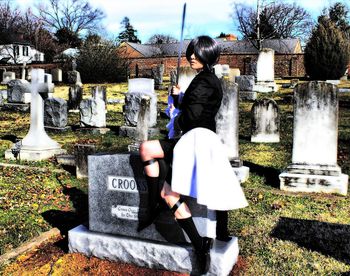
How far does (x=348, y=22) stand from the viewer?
4609 centimetres

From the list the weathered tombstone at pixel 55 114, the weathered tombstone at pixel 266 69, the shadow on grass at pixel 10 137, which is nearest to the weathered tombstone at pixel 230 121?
the shadow on grass at pixel 10 137

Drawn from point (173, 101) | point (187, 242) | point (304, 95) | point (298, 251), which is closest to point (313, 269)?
point (298, 251)

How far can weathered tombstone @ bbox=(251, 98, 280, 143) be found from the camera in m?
11.0

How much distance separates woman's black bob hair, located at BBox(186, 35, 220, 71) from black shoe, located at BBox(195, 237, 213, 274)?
1500mm

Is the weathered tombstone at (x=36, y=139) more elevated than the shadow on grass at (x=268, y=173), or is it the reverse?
the weathered tombstone at (x=36, y=139)

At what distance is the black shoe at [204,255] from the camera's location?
3719 millimetres

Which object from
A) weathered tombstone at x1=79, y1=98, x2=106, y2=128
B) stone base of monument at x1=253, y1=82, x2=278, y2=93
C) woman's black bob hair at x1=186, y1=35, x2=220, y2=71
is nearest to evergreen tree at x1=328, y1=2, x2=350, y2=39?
stone base of monument at x1=253, y1=82, x2=278, y2=93

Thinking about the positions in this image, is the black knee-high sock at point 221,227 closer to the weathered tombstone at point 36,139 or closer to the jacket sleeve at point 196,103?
the jacket sleeve at point 196,103

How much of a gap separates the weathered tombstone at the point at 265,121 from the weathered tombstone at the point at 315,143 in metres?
3.86

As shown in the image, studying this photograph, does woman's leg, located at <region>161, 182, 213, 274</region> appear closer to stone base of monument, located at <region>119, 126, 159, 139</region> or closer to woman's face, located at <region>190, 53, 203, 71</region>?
woman's face, located at <region>190, 53, 203, 71</region>

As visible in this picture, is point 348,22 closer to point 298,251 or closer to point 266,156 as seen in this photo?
point 266,156

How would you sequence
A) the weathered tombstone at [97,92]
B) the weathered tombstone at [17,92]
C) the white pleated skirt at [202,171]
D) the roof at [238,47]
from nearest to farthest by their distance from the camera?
the white pleated skirt at [202,171] < the weathered tombstone at [97,92] < the weathered tombstone at [17,92] < the roof at [238,47]

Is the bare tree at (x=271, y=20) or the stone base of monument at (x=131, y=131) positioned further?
the bare tree at (x=271, y=20)

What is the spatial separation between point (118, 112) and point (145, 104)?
7.79 m
